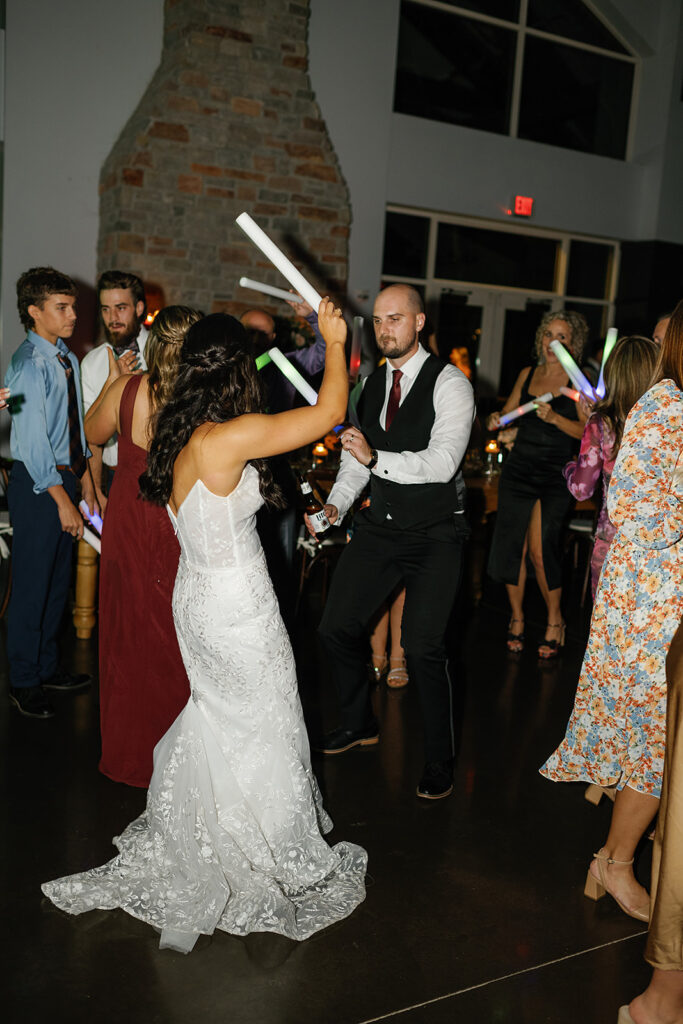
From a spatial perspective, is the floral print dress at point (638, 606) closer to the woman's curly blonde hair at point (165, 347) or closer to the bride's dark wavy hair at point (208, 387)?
the bride's dark wavy hair at point (208, 387)

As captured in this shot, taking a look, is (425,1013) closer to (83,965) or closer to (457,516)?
(83,965)

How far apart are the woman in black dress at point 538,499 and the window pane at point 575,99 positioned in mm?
5893

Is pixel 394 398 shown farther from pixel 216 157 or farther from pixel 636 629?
pixel 216 157

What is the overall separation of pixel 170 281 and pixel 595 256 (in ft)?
18.2

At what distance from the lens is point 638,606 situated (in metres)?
2.49

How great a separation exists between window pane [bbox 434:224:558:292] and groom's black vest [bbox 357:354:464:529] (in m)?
6.84

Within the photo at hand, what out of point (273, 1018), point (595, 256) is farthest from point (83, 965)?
point (595, 256)

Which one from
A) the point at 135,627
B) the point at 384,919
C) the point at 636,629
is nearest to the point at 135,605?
the point at 135,627

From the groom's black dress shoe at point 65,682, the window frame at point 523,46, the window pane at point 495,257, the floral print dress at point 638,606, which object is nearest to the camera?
the floral print dress at point 638,606

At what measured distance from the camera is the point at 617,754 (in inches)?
106

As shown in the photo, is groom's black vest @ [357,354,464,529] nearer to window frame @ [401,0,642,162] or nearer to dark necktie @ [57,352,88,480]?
dark necktie @ [57,352,88,480]

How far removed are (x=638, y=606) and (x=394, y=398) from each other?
4.18ft

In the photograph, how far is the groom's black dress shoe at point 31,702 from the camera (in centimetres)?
379

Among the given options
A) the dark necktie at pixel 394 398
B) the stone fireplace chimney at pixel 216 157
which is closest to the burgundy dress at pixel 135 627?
the dark necktie at pixel 394 398
